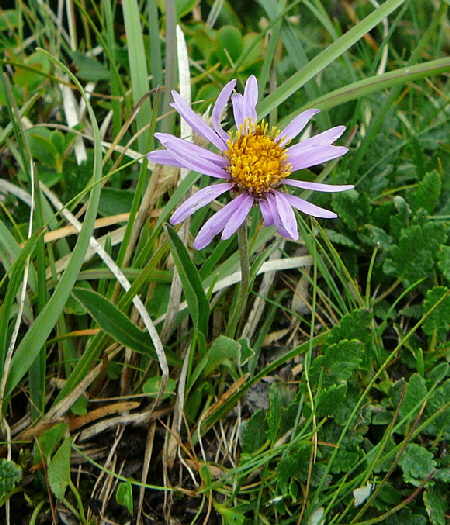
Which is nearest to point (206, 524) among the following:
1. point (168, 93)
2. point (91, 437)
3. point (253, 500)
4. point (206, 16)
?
point (253, 500)

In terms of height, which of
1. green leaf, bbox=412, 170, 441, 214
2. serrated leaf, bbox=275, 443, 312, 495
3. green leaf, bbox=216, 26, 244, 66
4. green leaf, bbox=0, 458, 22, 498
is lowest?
serrated leaf, bbox=275, 443, 312, 495

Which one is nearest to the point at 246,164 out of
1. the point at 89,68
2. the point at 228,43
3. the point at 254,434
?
the point at 254,434

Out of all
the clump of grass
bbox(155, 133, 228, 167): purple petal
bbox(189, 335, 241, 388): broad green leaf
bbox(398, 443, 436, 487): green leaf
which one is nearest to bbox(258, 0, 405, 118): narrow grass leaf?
the clump of grass

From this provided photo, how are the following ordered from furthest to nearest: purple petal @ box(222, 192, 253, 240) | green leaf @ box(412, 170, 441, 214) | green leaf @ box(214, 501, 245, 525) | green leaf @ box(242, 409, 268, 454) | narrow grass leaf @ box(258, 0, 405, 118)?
1. green leaf @ box(412, 170, 441, 214)
2. narrow grass leaf @ box(258, 0, 405, 118)
3. green leaf @ box(242, 409, 268, 454)
4. green leaf @ box(214, 501, 245, 525)
5. purple petal @ box(222, 192, 253, 240)

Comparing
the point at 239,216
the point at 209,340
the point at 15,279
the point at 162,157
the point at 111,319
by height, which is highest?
the point at 162,157

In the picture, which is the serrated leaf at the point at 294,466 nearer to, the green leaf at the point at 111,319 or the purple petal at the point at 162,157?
the green leaf at the point at 111,319

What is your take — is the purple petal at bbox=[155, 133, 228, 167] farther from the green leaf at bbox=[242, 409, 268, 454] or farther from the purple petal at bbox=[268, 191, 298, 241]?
the green leaf at bbox=[242, 409, 268, 454]

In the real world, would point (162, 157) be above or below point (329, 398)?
above

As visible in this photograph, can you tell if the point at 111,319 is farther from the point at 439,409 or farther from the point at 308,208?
the point at 439,409
